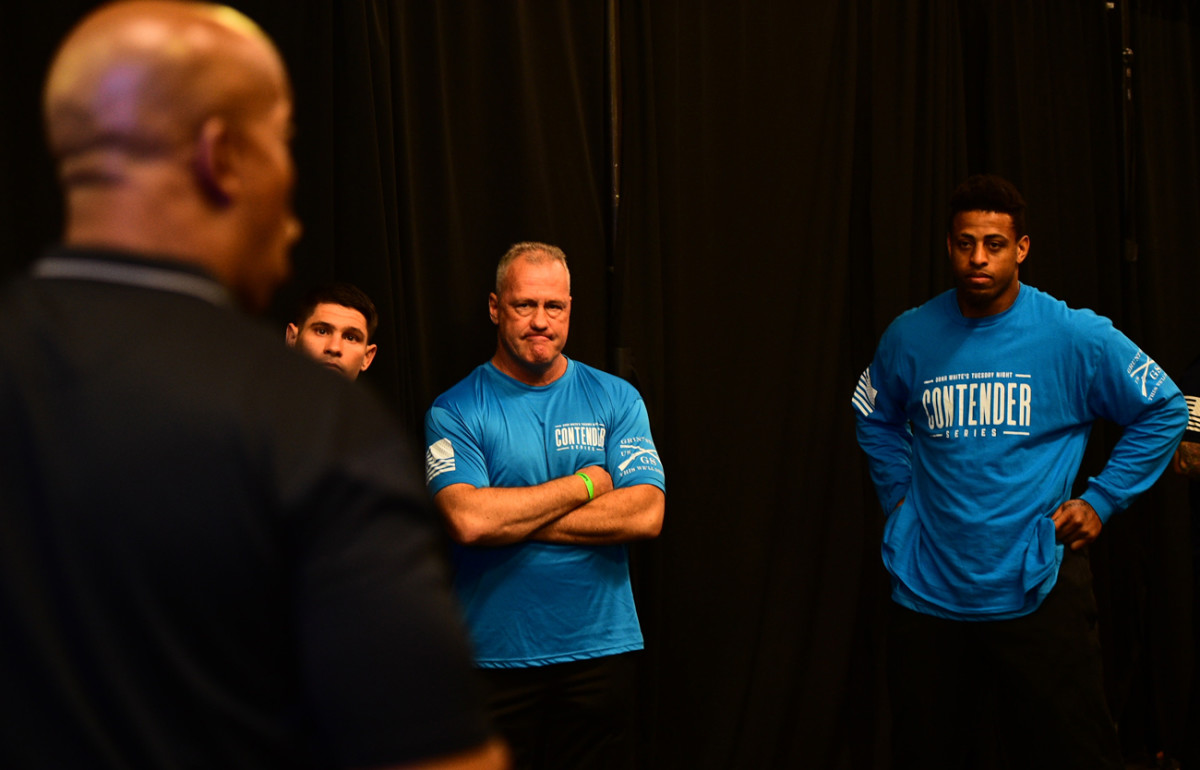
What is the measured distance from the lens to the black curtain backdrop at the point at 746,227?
8.72 feet

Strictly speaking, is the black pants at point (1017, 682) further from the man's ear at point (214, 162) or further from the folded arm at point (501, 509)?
the man's ear at point (214, 162)

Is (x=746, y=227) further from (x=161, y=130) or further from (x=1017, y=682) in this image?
(x=161, y=130)

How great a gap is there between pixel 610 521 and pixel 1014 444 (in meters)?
1.06

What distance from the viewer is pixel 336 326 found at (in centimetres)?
214

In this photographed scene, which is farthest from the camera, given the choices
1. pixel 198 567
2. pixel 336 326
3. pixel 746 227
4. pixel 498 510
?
pixel 746 227

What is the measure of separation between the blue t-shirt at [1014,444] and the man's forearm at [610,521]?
76cm

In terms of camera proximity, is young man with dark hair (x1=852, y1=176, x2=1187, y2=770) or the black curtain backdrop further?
the black curtain backdrop

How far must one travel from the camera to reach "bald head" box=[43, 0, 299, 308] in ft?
2.24

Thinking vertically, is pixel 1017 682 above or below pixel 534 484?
below

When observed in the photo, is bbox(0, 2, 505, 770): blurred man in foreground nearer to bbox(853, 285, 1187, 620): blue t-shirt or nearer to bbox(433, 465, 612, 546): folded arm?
bbox(433, 465, 612, 546): folded arm

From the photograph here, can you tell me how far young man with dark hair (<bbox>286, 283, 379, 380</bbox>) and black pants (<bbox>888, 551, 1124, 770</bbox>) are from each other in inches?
63.2

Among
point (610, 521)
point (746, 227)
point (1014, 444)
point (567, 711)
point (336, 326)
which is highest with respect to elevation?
point (746, 227)

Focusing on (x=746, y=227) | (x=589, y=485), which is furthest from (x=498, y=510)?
(x=746, y=227)

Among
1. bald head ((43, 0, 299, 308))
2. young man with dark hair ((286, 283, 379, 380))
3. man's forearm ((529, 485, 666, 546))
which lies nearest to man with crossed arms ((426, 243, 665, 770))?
man's forearm ((529, 485, 666, 546))
